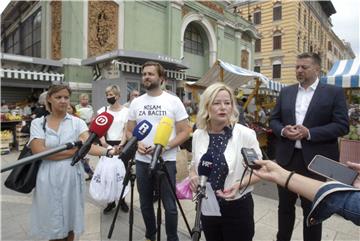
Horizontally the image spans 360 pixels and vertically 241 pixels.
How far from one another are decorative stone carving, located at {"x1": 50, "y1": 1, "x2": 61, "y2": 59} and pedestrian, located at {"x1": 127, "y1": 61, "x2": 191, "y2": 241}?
36.1ft

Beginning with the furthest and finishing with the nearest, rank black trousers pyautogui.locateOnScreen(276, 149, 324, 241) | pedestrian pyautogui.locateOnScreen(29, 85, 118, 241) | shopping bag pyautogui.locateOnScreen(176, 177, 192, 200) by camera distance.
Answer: shopping bag pyautogui.locateOnScreen(176, 177, 192, 200)
black trousers pyautogui.locateOnScreen(276, 149, 324, 241)
pedestrian pyautogui.locateOnScreen(29, 85, 118, 241)

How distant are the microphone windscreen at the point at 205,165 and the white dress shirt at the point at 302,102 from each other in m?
1.19

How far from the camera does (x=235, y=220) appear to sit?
198 cm

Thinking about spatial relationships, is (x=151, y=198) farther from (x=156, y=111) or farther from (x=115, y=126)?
(x=115, y=126)

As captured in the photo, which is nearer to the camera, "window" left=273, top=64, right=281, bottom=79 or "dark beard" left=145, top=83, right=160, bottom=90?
"dark beard" left=145, top=83, right=160, bottom=90

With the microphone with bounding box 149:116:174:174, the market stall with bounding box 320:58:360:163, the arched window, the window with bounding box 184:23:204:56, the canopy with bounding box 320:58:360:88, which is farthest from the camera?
the arched window

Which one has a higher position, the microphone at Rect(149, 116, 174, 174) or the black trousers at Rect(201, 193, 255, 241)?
the microphone at Rect(149, 116, 174, 174)

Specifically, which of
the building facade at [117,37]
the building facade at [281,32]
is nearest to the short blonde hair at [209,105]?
the building facade at [117,37]

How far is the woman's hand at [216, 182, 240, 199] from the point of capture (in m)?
1.82

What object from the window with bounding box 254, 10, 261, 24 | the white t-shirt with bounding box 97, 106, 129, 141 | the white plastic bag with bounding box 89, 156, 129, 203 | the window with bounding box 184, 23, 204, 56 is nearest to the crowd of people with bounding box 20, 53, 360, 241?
the white plastic bag with bounding box 89, 156, 129, 203

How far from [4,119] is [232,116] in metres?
9.12

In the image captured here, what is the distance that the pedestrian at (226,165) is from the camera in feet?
6.45

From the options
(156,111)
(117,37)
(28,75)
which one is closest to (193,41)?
(117,37)

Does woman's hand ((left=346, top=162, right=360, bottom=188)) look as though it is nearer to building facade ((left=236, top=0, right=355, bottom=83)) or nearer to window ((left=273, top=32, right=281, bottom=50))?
building facade ((left=236, top=0, right=355, bottom=83))
